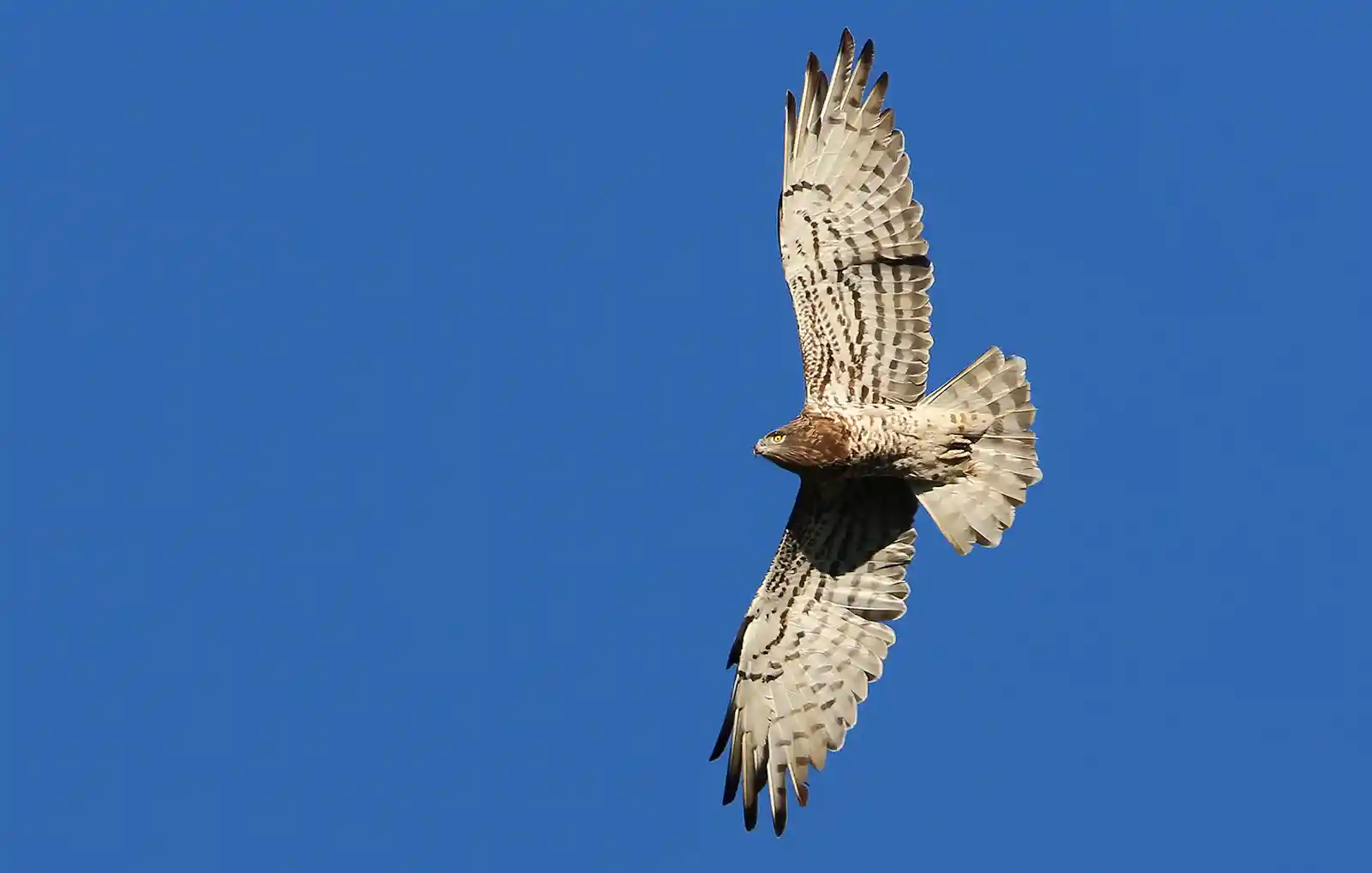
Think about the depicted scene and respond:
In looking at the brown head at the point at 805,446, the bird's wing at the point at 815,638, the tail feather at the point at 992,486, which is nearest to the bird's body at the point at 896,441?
the brown head at the point at 805,446

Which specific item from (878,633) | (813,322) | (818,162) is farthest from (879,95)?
(878,633)

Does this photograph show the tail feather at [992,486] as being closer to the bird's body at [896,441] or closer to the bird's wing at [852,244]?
the bird's body at [896,441]

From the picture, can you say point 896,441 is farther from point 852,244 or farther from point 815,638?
point 815,638

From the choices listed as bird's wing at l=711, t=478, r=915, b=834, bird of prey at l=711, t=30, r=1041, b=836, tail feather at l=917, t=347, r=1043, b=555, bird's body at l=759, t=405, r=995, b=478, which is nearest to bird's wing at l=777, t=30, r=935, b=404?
bird of prey at l=711, t=30, r=1041, b=836

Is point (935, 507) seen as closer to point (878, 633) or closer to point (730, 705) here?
point (878, 633)

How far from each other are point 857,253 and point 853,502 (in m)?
1.70

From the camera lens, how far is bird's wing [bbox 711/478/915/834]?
43.4ft

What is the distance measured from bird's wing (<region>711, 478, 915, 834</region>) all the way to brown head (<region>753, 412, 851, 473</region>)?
0.79m

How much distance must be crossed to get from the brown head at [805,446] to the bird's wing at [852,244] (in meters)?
0.44

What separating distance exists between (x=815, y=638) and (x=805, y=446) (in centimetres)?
158

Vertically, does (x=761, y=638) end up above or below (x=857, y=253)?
below

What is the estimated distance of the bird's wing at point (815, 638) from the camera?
521 inches

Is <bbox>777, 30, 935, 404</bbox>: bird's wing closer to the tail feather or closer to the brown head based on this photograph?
the brown head

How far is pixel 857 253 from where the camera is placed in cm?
1288
